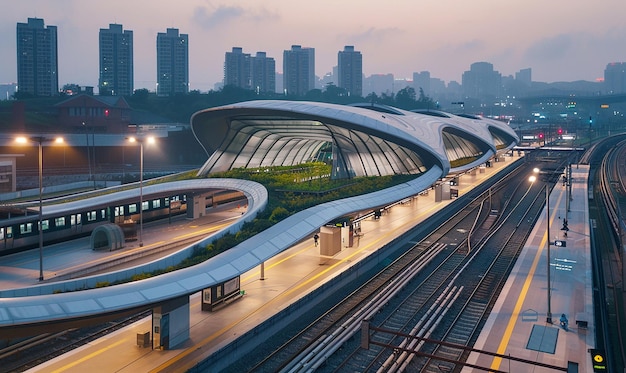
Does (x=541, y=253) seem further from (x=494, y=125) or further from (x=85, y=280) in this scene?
(x=494, y=125)

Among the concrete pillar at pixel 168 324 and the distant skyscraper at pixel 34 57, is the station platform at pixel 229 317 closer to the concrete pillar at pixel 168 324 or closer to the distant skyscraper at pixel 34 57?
the concrete pillar at pixel 168 324

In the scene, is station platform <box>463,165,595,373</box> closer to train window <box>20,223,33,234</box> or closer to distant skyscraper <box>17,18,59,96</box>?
train window <box>20,223,33,234</box>

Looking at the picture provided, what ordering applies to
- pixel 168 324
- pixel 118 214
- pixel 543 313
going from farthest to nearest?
1. pixel 118 214
2. pixel 543 313
3. pixel 168 324

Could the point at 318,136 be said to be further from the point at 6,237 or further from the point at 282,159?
the point at 6,237

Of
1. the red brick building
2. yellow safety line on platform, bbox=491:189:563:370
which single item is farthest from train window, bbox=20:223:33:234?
the red brick building

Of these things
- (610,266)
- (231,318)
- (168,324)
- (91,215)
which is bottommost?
(231,318)

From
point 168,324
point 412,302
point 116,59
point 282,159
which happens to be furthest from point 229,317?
point 116,59

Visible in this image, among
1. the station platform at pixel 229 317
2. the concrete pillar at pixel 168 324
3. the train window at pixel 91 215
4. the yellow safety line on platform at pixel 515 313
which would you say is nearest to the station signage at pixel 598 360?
the yellow safety line on platform at pixel 515 313
